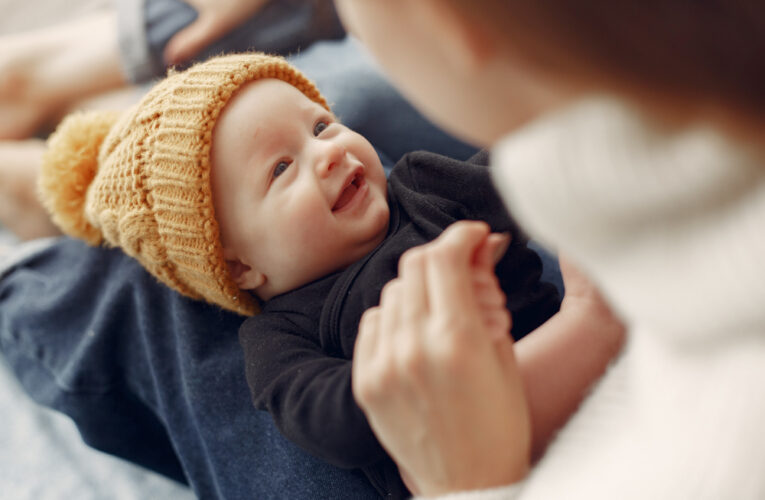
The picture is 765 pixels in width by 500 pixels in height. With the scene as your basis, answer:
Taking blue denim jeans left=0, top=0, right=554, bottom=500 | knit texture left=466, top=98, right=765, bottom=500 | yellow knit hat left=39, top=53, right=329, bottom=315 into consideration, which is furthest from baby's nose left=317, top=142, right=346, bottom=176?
knit texture left=466, top=98, right=765, bottom=500

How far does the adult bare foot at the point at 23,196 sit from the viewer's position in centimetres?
133

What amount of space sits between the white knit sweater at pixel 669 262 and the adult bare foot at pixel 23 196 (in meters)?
1.26

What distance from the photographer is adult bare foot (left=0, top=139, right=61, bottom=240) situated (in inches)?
52.6

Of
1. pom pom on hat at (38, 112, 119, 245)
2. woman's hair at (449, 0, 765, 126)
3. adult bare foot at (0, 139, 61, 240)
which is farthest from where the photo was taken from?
adult bare foot at (0, 139, 61, 240)

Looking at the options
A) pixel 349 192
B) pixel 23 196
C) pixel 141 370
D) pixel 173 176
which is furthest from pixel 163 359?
pixel 23 196

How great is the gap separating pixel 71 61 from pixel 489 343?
4.70ft

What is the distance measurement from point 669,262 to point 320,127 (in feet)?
1.98

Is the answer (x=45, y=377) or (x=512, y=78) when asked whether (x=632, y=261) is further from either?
(x=45, y=377)

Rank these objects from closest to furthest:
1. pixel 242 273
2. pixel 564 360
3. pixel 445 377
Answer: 1. pixel 445 377
2. pixel 564 360
3. pixel 242 273

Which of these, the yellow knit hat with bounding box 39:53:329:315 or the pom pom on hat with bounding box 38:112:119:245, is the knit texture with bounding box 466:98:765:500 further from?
the pom pom on hat with bounding box 38:112:119:245

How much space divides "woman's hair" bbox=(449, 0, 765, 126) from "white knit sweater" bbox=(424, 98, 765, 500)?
0.9 inches

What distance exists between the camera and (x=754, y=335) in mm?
356

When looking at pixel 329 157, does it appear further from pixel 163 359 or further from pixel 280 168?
pixel 163 359

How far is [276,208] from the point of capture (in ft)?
2.61
